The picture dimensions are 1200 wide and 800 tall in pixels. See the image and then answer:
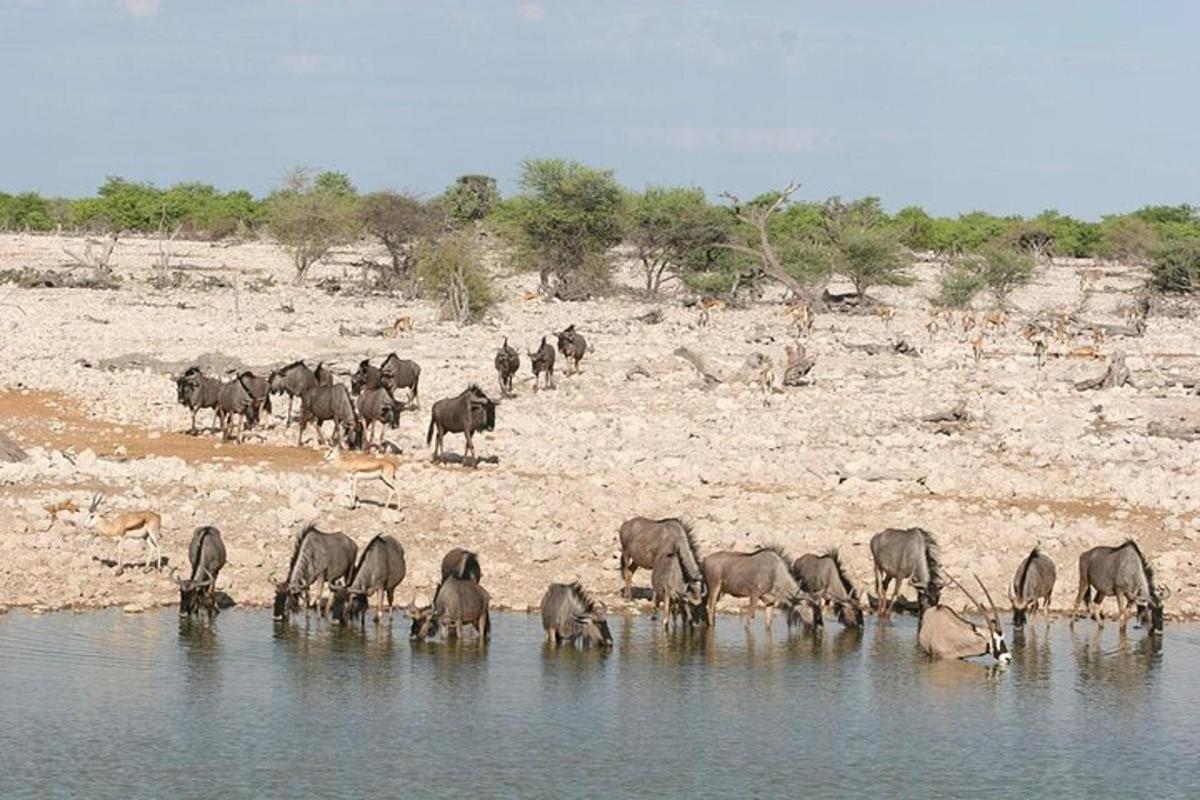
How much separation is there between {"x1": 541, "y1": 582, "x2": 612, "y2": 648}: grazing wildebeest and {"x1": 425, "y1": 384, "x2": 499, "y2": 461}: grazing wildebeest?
26.0ft

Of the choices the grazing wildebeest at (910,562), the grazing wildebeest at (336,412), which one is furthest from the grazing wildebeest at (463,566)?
the grazing wildebeest at (336,412)

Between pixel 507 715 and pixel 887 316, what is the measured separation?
36.8 meters

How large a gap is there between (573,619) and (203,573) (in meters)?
3.38

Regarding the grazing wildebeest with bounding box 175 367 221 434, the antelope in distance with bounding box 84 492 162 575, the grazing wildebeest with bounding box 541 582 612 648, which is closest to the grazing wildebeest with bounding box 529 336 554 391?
the grazing wildebeest with bounding box 175 367 221 434

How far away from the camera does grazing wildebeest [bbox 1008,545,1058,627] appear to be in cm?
1784

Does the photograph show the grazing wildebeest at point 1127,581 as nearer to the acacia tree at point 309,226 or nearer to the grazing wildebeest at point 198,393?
the grazing wildebeest at point 198,393

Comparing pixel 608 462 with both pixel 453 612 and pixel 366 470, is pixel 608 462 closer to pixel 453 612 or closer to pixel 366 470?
pixel 366 470

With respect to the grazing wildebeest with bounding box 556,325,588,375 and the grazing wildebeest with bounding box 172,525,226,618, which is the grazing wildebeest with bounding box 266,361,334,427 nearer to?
the grazing wildebeest with bounding box 556,325,588,375

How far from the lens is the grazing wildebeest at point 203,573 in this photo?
16594mm

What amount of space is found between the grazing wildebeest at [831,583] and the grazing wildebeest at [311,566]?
4.14 metres

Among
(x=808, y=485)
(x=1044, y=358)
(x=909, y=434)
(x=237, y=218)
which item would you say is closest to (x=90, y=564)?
(x=808, y=485)

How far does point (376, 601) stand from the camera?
17.7 meters

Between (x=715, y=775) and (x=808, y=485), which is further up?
(x=808, y=485)

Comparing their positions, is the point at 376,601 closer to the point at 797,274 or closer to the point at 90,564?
the point at 90,564
